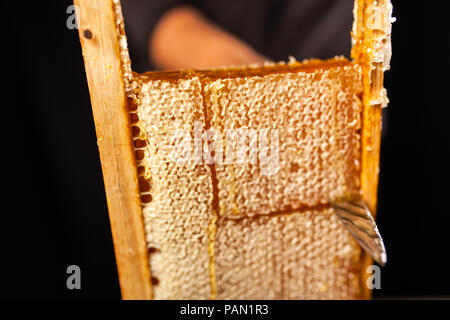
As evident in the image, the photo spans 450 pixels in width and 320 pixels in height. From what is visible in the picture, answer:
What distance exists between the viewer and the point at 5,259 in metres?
0.81

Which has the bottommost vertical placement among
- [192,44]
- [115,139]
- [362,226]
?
[362,226]

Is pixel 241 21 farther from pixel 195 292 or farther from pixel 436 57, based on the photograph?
pixel 195 292

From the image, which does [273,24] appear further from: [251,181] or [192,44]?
[251,181]

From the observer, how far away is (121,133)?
1.82 ft

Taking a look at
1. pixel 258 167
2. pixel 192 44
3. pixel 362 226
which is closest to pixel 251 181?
pixel 258 167

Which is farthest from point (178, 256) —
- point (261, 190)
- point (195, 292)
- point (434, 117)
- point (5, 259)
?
point (434, 117)

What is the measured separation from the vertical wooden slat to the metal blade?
347mm

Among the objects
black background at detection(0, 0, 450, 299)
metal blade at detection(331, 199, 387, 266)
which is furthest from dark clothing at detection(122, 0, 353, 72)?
metal blade at detection(331, 199, 387, 266)

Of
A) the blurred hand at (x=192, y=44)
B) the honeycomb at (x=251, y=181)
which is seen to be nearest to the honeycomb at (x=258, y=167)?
the honeycomb at (x=251, y=181)

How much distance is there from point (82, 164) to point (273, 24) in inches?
21.6

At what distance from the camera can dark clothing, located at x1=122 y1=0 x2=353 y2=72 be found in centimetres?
77

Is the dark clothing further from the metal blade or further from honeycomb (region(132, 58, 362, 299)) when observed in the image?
the metal blade

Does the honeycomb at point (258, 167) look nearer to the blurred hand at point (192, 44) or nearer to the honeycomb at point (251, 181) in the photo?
the honeycomb at point (251, 181)

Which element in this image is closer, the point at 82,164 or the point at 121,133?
the point at 121,133
